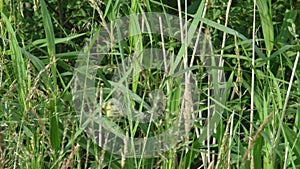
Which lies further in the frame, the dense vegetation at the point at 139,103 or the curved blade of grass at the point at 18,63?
the curved blade of grass at the point at 18,63

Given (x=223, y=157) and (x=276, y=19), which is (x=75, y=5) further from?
(x=223, y=157)

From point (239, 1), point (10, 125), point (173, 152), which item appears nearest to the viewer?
point (173, 152)

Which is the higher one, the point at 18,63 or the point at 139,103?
the point at 18,63

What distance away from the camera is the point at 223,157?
1611mm

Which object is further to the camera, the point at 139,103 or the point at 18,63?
the point at 139,103

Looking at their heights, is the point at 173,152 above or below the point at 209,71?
below

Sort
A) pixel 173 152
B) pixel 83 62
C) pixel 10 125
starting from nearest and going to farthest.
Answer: pixel 173 152 < pixel 10 125 < pixel 83 62

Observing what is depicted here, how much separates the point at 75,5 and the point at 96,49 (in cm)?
81

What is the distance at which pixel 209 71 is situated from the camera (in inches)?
78.7

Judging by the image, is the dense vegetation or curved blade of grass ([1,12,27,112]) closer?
the dense vegetation

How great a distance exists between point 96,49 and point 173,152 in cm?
75

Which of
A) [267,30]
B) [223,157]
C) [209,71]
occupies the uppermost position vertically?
[267,30]

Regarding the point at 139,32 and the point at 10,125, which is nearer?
the point at 10,125

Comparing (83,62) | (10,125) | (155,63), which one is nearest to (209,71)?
(155,63)
